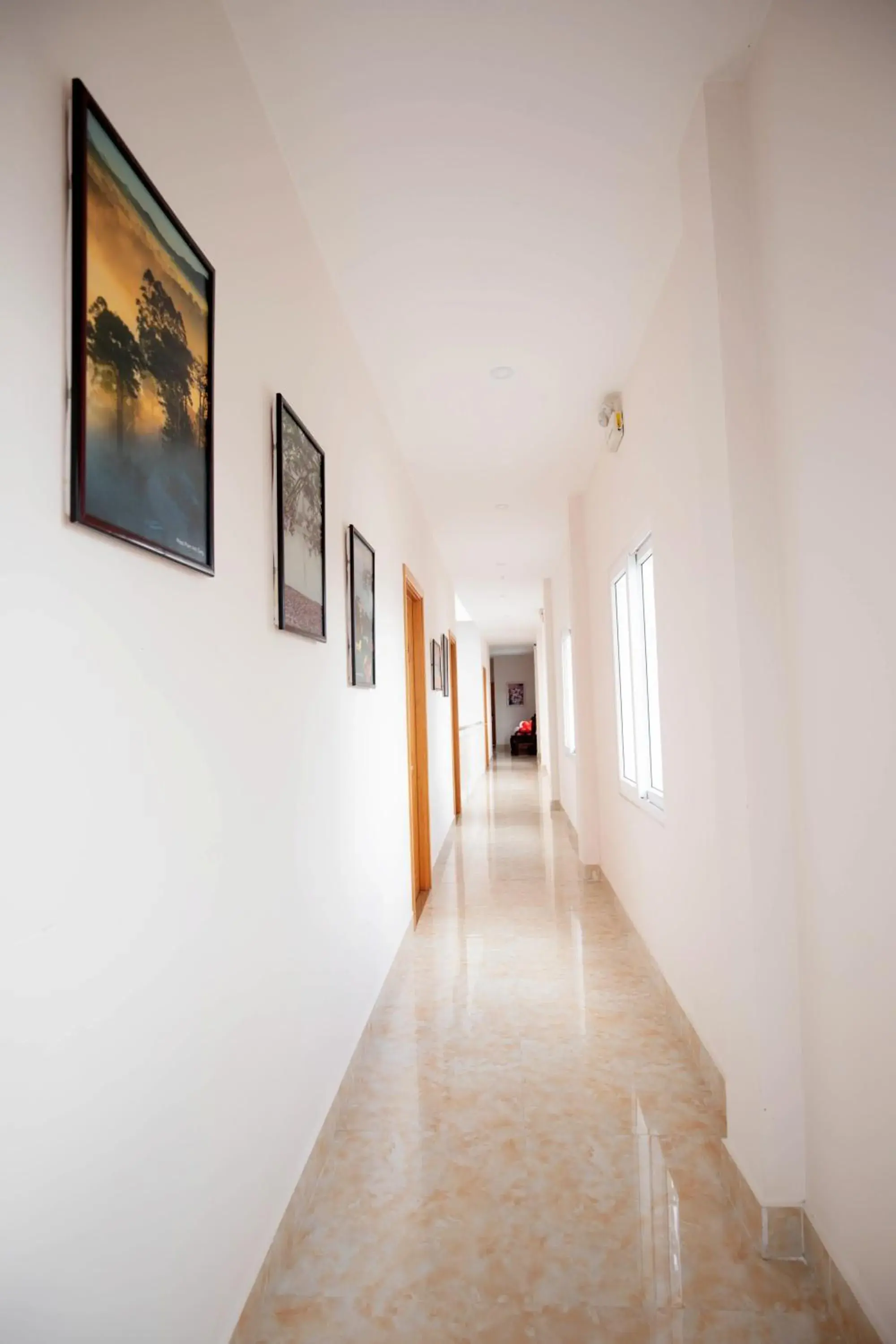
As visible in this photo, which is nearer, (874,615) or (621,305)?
(874,615)

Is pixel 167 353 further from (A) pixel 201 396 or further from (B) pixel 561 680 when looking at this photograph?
(B) pixel 561 680

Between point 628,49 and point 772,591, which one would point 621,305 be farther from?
point 772,591

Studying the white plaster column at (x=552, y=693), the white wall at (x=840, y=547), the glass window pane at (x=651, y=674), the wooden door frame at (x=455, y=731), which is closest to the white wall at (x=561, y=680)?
the white plaster column at (x=552, y=693)

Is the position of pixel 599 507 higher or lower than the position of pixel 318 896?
higher

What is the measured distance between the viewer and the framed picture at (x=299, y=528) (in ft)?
6.66

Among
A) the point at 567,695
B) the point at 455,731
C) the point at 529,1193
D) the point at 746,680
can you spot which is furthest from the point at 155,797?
the point at 567,695

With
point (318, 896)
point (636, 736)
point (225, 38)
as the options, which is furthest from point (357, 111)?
point (636, 736)

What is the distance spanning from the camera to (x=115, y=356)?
1.14 metres

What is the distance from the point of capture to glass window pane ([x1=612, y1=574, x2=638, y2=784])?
15.2 ft

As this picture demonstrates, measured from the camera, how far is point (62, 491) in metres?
1.01

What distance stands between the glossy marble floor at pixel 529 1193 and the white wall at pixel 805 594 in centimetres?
24

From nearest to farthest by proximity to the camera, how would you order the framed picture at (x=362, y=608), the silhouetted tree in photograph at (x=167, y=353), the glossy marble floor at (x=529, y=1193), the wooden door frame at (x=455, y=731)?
the silhouetted tree in photograph at (x=167, y=353) → the glossy marble floor at (x=529, y=1193) → the framed picture at (x=362, y=608) → the wooden door frame at (x=455, y=731)

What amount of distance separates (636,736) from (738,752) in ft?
8.47

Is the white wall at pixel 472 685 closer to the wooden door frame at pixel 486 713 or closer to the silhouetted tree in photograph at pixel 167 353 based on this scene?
the wooden door frame at pixel 486 713
